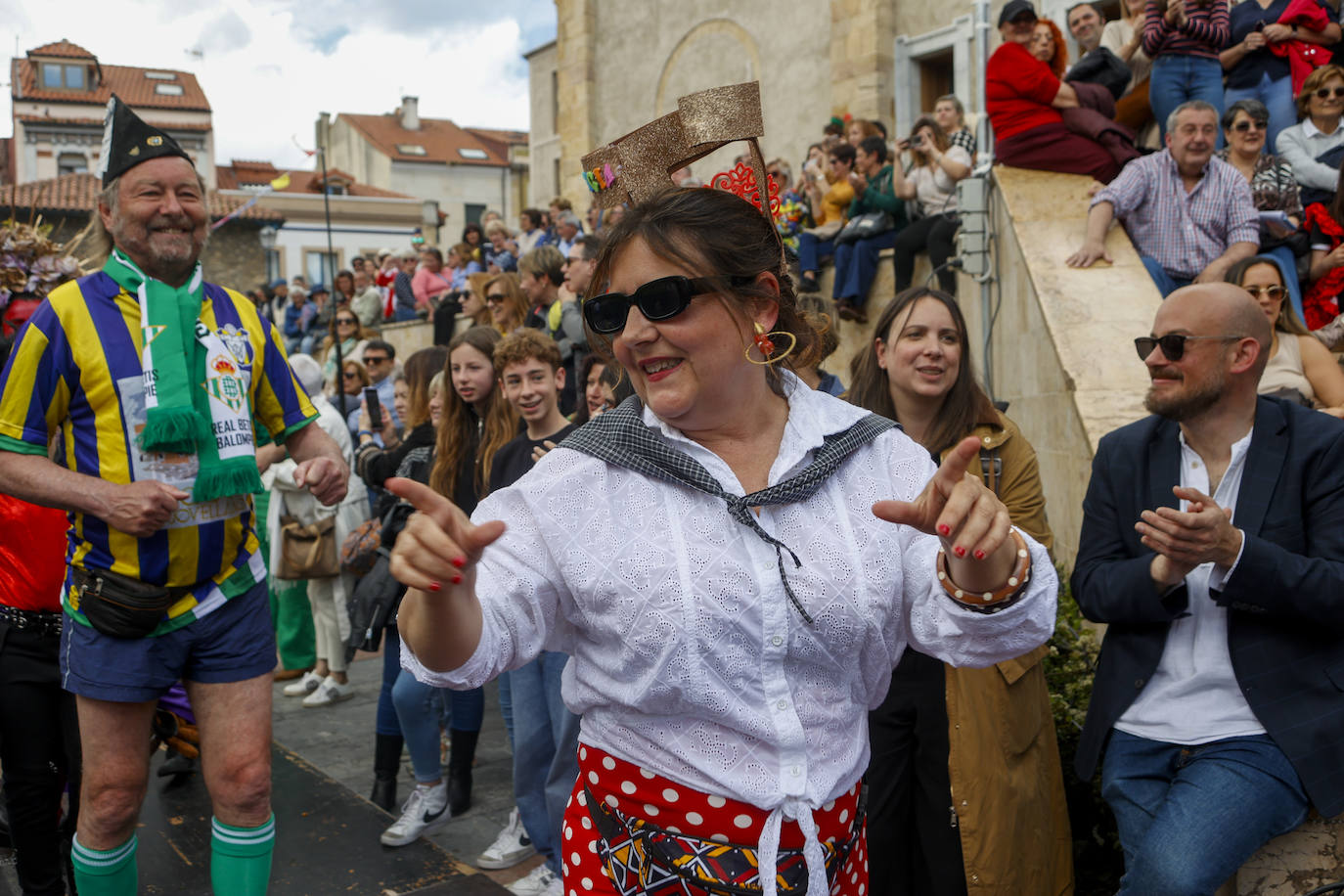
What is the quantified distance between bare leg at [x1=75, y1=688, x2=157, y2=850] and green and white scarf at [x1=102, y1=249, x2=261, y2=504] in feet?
2.19

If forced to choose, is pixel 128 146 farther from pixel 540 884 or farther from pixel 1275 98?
pixel 1275 98

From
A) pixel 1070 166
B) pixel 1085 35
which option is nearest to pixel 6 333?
pixel 1070 166

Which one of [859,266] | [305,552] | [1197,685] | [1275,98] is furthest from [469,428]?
[1275,98]

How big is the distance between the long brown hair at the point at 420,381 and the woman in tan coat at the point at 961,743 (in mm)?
2895

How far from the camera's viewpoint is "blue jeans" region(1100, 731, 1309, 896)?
8.86ft

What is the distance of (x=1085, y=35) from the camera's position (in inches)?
382

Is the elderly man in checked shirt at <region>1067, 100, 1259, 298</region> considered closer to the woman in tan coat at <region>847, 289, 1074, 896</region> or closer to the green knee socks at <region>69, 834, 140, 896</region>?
the woman in tan coat at <region>847, 289, 1074, 896</region>

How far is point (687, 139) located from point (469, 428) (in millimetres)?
3237

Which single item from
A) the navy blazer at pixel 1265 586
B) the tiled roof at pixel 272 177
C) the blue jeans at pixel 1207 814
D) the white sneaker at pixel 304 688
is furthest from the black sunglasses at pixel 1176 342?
the tiled roof at pixel 272 177

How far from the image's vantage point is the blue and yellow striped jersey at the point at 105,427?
3168 mm

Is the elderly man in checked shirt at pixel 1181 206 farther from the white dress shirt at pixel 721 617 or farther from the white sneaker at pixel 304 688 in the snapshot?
the white sneaker at pixel 304 688

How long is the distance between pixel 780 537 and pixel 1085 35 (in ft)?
30.5

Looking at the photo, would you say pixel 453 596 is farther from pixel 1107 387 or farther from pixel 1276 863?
pixel 1107 387

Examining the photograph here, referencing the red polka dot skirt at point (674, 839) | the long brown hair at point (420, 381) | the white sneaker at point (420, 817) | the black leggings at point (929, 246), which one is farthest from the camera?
the black leggings at point (929, 246)
